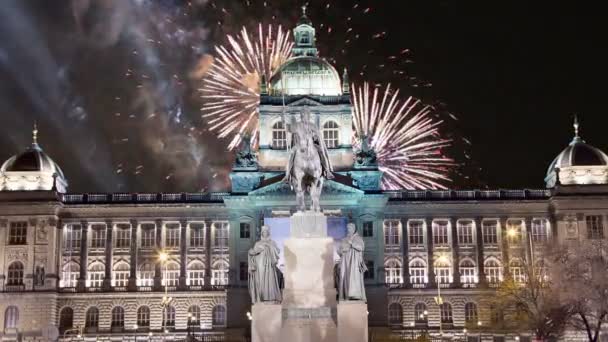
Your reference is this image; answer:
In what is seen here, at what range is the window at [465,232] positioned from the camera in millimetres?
101875

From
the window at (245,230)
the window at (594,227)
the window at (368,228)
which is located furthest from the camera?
the window at (594,227)

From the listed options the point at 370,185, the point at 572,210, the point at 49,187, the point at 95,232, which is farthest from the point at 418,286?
the point at 49,187

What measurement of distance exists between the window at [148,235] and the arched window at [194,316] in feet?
29.2

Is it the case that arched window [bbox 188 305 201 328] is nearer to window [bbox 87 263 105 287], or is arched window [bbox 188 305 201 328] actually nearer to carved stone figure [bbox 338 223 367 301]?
window [bbox 87 263 105 287]

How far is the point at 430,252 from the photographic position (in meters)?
101

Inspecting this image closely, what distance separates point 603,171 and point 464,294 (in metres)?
22.0

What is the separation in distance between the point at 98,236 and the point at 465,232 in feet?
142

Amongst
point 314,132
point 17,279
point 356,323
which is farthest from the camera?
point 17,279

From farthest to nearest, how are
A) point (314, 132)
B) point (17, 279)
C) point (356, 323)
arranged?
1. point (17, 279)
2. point (314, 132)
3. point (356, 323)

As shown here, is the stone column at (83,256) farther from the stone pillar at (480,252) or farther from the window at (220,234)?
the stone pillar at (480,252)

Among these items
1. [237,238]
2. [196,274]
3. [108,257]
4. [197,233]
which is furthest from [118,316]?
[237,238]

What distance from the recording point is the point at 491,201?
336 feet

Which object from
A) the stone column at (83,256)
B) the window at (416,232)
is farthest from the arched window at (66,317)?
the window at (416,232)

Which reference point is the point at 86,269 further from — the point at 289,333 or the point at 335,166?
the point at 289,333
